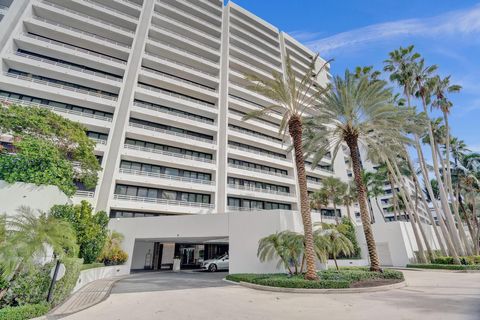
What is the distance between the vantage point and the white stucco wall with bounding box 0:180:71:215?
585 inches

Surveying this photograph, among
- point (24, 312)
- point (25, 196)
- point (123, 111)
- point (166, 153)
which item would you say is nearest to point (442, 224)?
point (166, 153)

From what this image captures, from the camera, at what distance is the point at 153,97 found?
109ft

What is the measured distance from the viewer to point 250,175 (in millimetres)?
35906

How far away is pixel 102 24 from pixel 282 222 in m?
35.3

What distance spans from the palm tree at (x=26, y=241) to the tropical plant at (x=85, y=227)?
932 centimetres

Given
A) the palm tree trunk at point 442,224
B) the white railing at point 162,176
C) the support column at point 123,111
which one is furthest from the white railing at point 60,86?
the palm tree trunk at point 442,224

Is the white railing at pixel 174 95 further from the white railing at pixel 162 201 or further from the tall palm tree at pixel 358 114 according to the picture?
the tall palm tree at pixel 358 114

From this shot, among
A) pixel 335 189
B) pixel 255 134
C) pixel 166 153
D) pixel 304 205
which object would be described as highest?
pixel 255 134

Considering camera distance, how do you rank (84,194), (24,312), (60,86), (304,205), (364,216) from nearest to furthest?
(24,312)
(304,205)
(364,216)
(84,194)
(60,86)

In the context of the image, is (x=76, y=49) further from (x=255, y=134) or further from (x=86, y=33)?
(x=255, y=134)

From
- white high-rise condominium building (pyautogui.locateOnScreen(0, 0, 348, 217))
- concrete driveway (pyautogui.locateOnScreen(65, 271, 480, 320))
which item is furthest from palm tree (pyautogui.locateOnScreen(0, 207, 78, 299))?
white high-rise condominium building (pyautogui.locateOnScreen(0, 0, 348, 217))

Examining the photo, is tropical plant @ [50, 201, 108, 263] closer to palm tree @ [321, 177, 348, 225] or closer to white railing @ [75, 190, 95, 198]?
white railing @ [75, 190, 95, 198]

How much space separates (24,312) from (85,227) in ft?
38.8

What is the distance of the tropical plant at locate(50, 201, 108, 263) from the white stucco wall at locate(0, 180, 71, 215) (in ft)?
2.45
